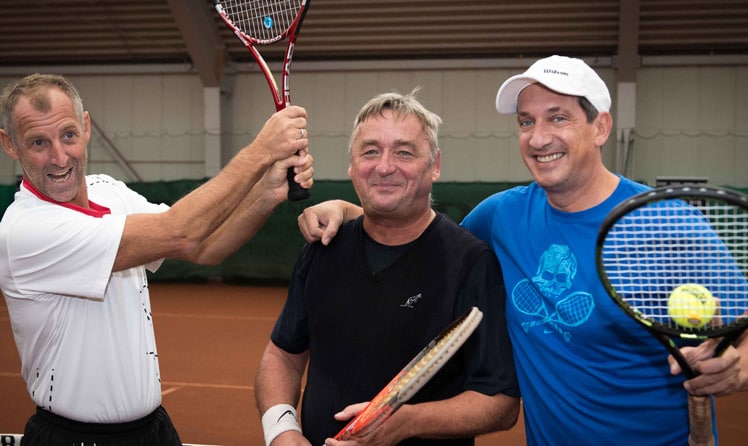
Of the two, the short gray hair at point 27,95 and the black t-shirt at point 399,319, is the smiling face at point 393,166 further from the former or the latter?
the short gray hair at point 27,95

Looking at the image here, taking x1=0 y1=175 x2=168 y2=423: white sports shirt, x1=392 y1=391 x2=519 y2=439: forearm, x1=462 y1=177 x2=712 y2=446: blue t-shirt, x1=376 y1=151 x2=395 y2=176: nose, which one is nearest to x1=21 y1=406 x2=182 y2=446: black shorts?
x1=0 y1=175 x2=168 y2=423: white sports shirt

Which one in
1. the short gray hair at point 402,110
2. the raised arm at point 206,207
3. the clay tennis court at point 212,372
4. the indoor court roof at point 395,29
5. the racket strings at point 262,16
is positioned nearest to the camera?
the raised arm at point 206,207

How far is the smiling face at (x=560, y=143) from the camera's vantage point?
105 inches

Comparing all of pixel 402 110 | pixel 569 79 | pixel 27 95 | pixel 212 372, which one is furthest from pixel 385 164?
pixel 212 372

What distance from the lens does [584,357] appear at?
2.59 m

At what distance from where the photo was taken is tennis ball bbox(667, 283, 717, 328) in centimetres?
221

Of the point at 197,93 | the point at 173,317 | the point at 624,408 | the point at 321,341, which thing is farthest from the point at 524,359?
the point at 197,93

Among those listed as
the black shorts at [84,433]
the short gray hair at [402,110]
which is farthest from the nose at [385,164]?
the black shorts at [84,433]

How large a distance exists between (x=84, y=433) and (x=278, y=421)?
0.78m

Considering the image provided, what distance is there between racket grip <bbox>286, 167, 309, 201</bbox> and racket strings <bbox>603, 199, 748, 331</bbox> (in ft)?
3.62

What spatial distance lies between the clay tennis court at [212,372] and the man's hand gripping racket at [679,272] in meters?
0.43

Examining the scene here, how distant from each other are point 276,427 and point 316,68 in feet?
44.2

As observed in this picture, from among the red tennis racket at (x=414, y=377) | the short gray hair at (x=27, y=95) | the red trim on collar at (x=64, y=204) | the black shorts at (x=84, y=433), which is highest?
the short gray hair at (x=27, y=95)

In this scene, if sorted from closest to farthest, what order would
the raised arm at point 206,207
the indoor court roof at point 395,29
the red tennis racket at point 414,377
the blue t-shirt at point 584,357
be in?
the red tennis racket at point 414,377, the blue t-shirt at point 584,357, the raised arm at point 206,207, the indoor court roof at point 395,29
